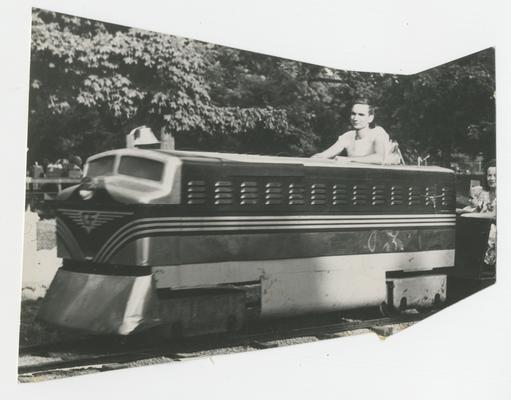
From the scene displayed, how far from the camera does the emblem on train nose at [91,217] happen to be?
2723mm

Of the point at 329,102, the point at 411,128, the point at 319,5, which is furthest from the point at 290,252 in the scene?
the point at 319,5

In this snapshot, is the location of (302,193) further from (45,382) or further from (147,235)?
(45,382)

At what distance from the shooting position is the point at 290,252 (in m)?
3.25

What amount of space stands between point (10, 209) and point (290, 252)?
146 centimetres

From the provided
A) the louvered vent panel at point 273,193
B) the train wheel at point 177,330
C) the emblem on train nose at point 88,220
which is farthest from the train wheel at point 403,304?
the emblem on train nose at point 88,220

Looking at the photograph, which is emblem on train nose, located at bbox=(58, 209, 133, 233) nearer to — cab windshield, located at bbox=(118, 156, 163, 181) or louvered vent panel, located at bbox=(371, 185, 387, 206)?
cab windshield, located at bbox=(118, 156, 163, 181)

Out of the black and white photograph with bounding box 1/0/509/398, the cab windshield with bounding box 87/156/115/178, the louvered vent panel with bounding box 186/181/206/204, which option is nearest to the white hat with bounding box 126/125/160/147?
the black and white photograph with bounding box 1/0/509/398

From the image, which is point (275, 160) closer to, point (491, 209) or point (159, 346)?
point (159, 346)

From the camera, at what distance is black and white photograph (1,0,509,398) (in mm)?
2670

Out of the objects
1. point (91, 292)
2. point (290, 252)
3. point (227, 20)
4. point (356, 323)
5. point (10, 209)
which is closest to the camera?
point (10, 209)

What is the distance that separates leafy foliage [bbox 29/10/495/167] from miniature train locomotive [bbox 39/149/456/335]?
5.6 inches

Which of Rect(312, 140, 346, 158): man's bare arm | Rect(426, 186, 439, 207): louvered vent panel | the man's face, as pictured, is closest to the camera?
Rect(312, 140, 346, 158): man's bare arm

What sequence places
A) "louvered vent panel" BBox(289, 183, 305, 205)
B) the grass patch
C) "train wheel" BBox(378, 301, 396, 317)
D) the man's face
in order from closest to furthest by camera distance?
the grass patch < "louvered vent panel" BBox(289, 183, 305, 205) < the man's face < "train wheel" BBox(378, 301, 396, 317)

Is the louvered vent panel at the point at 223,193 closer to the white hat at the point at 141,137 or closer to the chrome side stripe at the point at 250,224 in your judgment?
the chrome side stripe at the point at 250,224
